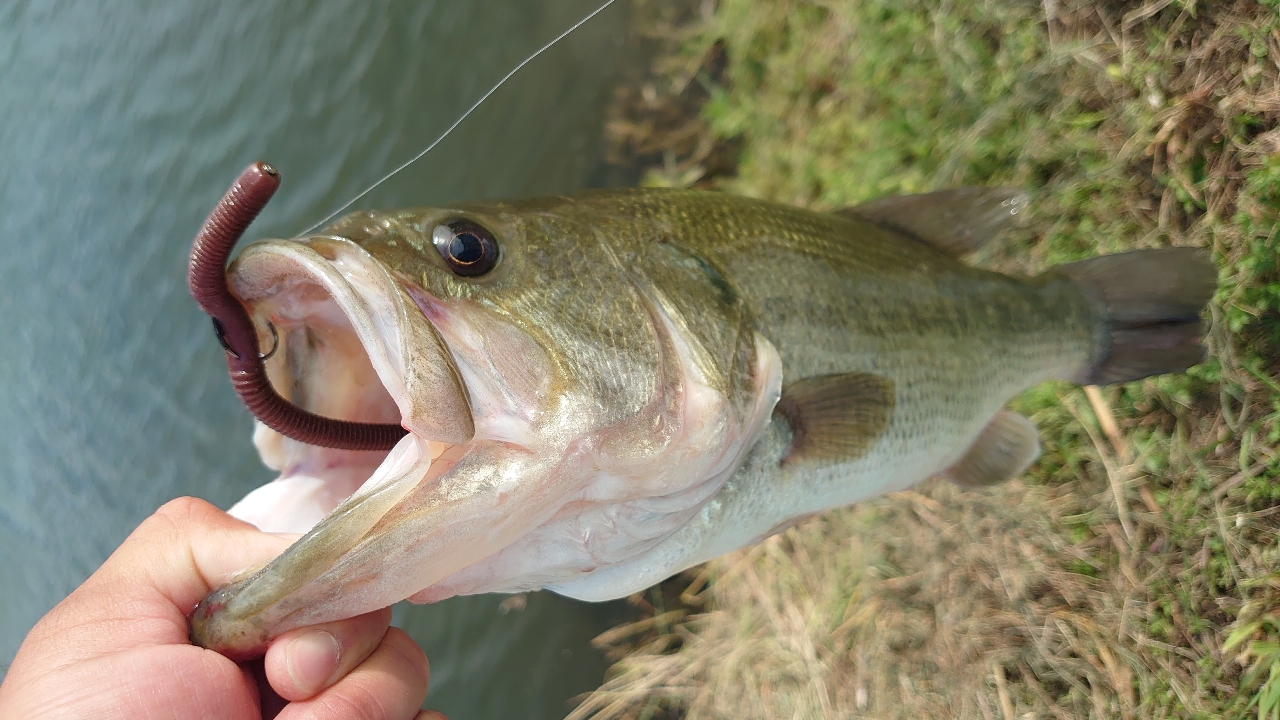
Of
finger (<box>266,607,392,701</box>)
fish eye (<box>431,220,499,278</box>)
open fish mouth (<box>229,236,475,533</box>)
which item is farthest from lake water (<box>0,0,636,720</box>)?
fish eye (<box>431,220,499,278</box>)

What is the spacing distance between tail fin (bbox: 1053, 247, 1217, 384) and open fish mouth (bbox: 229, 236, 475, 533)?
74.9 inches

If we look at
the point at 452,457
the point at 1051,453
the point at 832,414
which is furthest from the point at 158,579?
the point at 1051,453

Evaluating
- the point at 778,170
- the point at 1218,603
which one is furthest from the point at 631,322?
the point at 778,170

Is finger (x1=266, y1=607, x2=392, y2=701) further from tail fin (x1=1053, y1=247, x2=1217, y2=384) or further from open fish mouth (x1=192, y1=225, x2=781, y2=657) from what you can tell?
tail fin (x1=1053, y1=247, x2=1217, y2=384)

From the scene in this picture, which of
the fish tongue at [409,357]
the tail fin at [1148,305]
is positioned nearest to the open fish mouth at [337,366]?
the fish tongue at [409,357]

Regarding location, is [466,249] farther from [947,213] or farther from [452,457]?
[947,213]

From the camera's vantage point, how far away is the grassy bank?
2.10 metres

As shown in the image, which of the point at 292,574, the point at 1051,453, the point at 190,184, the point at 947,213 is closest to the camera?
the point at 292,574

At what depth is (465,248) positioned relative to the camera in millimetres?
1251

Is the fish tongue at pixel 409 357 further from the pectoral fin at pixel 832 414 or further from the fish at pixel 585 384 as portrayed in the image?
the pectoral fin at pixel 832 414

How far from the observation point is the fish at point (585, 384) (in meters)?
1.12

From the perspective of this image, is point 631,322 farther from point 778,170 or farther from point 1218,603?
point 778,170

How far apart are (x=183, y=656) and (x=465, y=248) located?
774mm

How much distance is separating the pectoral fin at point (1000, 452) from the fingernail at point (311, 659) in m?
1.73
